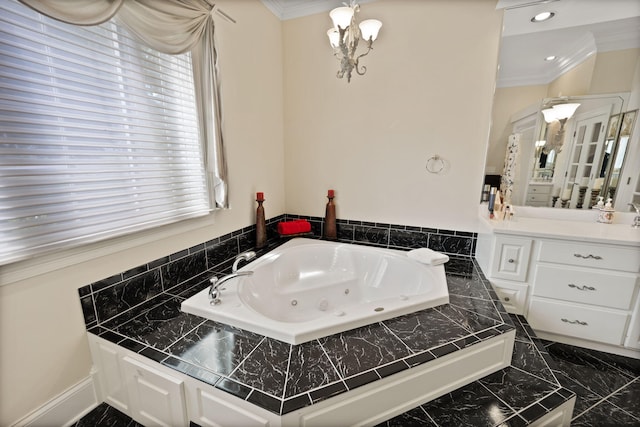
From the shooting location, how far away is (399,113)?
91.4 inches

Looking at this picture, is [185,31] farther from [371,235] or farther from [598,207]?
[598,207]

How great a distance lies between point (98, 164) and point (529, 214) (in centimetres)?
286

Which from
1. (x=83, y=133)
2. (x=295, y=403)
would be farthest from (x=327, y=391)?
(x=83, y=133)

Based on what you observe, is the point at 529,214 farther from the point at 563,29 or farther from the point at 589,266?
the point at 563,29

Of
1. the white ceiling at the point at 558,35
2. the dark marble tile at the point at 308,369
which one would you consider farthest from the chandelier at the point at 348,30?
the dark marble tile at the point at 308,369

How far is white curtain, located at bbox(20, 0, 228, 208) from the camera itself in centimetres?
106

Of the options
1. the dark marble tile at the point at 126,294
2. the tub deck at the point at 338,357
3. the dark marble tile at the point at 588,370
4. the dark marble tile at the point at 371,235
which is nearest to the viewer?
the tub deck at the point at 338,357

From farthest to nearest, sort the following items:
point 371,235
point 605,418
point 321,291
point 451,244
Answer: point 371,235 < point 451,244 < point 321,291 < point 605,418

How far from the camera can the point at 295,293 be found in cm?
217

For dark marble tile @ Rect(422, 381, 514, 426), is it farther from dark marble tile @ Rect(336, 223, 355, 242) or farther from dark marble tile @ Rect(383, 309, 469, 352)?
dark marble tile @ Rect(336, 223, 355, 242)

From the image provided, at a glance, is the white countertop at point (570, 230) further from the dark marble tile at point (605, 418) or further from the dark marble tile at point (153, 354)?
the dark marble tile at point (153, 354)

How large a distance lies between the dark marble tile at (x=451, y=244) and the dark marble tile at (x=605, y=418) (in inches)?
44.4

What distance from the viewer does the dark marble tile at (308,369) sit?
1.04 meters

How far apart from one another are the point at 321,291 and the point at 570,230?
71.2 inches
